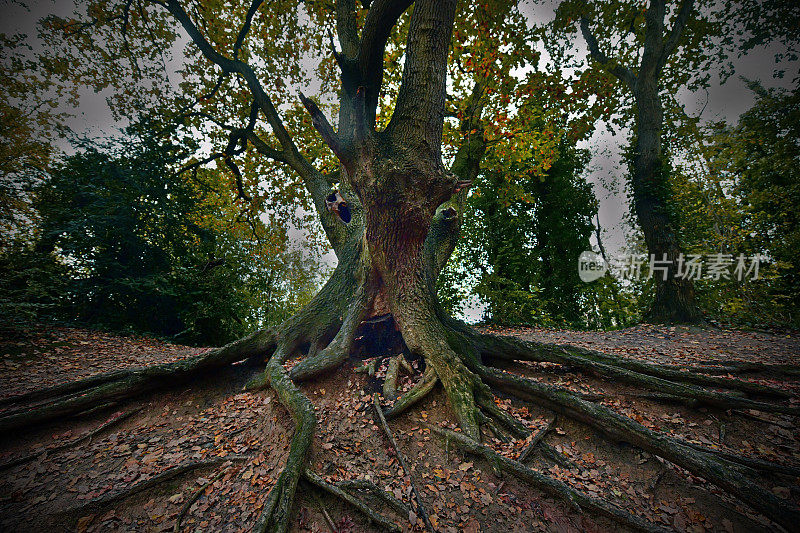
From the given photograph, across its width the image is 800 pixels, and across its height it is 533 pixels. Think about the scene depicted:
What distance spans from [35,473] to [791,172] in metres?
18.3

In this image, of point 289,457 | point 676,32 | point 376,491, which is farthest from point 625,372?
point 676,32

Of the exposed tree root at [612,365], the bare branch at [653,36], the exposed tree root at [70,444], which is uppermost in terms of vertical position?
the bare branch at [653,36]

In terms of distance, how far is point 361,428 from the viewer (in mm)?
3164

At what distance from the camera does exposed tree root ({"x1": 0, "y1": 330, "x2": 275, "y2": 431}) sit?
297cm

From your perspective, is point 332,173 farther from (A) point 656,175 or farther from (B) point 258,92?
(A) point 656,175

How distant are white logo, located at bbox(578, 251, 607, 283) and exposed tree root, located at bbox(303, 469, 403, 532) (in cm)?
1190

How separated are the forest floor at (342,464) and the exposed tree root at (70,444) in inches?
1.0

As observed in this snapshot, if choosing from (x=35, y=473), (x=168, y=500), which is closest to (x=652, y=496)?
(x=168, y=500)

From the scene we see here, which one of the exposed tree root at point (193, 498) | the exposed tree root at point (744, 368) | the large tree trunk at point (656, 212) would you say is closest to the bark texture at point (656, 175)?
the large tree trunk at point (656, 212)

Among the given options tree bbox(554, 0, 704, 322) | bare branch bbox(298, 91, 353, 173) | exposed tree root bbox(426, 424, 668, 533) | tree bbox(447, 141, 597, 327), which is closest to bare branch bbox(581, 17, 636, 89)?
tree bbox(554, 0, 704, 322)

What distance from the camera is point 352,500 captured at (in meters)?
2.32

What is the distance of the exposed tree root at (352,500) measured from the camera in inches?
86.3

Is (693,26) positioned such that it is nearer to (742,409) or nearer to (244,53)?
(742,409)

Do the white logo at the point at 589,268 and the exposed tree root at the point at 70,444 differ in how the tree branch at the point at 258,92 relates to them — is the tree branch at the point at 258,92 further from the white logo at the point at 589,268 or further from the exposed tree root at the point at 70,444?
the white logo at the point at 589,268
